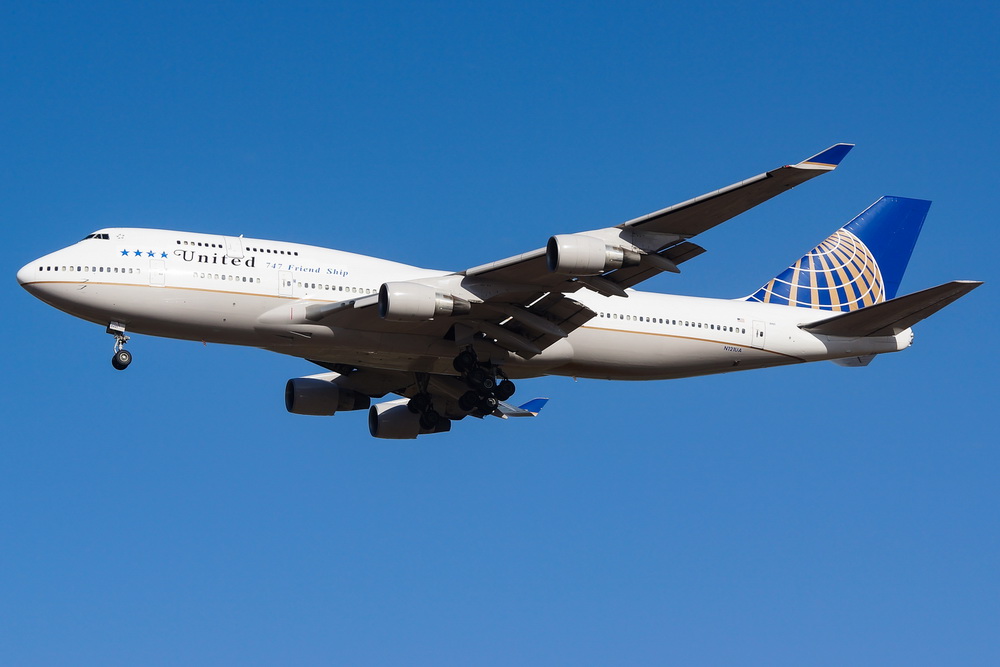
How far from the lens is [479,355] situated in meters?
33.0

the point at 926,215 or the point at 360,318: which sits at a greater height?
the point at 926,215

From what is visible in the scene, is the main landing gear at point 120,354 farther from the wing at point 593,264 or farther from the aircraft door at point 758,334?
the aircraft door at point 758,334

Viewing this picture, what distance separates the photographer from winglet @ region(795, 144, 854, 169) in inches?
1013

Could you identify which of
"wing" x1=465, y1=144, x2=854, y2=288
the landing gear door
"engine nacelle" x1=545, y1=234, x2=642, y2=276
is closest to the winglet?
"wing" x1=465, y1=144, x2=854, y2=288

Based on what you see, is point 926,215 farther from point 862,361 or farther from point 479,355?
point 479,355

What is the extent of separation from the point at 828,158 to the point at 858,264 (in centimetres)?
1451

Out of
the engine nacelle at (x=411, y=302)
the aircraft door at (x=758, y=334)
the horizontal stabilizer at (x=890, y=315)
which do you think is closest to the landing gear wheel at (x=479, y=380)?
the engine nacelle at (x=411, y=302)

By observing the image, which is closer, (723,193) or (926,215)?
(723,193)

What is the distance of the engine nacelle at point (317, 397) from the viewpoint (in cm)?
3738

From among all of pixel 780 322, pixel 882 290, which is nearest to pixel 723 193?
pixel 780 322

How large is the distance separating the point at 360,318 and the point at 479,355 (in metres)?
4.06

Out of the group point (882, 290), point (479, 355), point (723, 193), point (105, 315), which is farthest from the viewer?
point (882, 290)

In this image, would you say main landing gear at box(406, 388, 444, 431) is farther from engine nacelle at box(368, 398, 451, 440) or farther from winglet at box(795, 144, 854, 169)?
winglet at box(795, 144, 854, 169)

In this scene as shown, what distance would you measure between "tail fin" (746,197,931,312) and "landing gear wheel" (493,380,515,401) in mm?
9149
